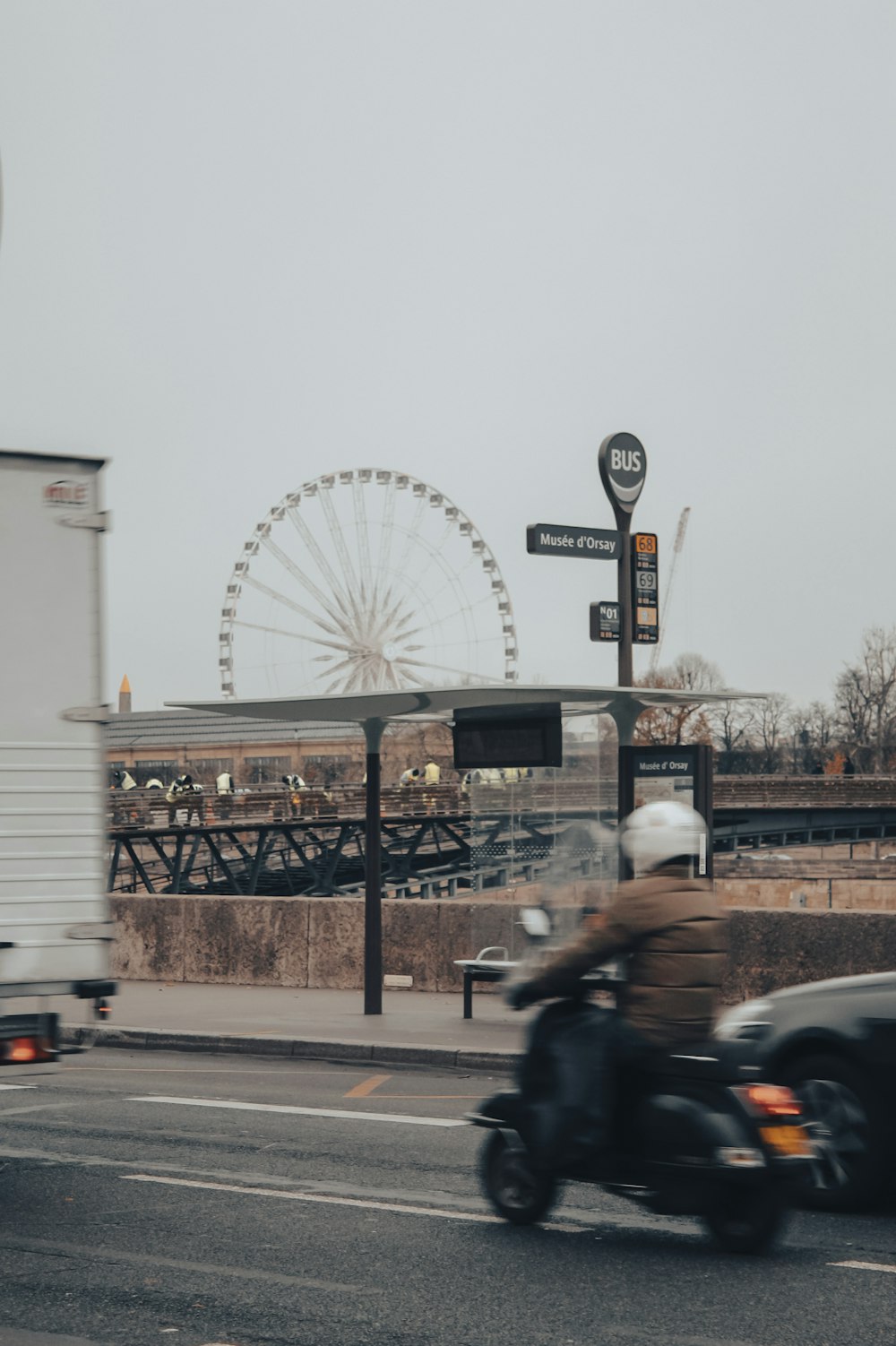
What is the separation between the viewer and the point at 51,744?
7.99 meters

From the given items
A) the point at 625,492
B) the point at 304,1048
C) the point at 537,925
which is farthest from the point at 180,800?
the point at 537,925

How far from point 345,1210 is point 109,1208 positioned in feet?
3.38

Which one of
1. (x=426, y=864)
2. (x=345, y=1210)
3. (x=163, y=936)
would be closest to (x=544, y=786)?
(x=163, y=936)

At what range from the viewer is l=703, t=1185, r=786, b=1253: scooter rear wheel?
6.19m

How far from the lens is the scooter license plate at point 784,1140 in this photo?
19.7 feet

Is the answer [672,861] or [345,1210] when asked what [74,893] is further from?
[672,861]

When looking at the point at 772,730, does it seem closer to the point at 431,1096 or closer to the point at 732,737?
the point at 732,737

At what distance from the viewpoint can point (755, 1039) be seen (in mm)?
7480

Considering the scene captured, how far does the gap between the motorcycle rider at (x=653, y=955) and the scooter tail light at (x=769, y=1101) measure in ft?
0.87

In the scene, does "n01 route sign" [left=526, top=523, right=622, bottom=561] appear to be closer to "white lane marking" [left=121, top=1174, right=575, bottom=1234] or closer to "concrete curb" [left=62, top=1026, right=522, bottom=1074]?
"concrete curb" [left=62, top=1026, right=522, bottom=1074]

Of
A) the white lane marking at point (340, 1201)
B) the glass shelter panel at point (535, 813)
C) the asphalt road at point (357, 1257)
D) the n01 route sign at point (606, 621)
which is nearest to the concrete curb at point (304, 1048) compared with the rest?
the glass shelter panel at point (535, 813)

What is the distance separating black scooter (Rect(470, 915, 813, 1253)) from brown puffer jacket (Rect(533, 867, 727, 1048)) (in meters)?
0.12

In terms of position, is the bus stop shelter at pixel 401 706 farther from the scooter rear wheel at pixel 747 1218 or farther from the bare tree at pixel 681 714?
the bare tree at pixel 681 714

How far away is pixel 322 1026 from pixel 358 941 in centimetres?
357
